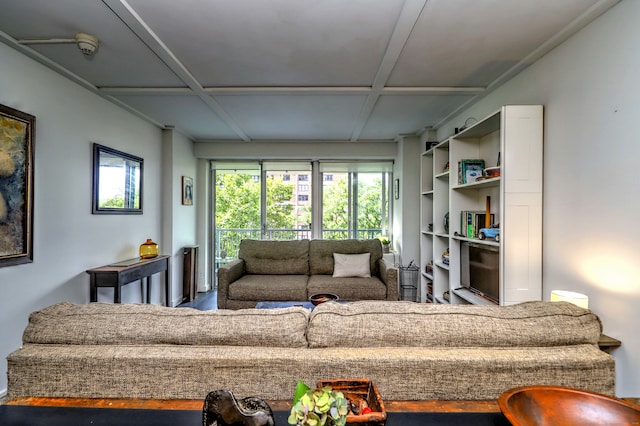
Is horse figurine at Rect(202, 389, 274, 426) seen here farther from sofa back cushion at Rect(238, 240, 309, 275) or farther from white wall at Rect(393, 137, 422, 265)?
white wall at Rect(393, 137, 422, 265)

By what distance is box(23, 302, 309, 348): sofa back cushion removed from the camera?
102 cm

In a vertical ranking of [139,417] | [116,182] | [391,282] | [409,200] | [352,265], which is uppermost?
[116,182]

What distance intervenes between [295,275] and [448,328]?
2995 mm

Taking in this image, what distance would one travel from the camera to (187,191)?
466cm

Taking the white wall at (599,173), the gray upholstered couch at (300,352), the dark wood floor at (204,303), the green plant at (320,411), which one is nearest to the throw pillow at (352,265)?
the dark wood floor at (204,303)

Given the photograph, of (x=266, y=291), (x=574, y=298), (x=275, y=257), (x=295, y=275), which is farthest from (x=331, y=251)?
(x=574, y=298)

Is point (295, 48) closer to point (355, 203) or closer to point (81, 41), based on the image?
point (81, 41)

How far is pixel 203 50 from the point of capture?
2148 millimetres

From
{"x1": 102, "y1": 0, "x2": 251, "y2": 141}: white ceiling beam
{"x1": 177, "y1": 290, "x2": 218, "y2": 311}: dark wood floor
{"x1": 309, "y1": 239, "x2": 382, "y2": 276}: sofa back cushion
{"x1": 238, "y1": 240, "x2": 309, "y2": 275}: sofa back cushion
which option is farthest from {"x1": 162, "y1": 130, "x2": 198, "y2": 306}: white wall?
{"x1": 309, "y1": 239, "x2": 382, "y2": 276}: sofa back cushion

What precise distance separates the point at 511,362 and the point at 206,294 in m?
4.75

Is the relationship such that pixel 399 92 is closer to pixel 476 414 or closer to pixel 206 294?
pixel 476 414

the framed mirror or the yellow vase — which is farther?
the yellow vase

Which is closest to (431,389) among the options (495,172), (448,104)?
(495,172)

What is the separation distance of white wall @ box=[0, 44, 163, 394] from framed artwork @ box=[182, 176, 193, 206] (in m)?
1.20
